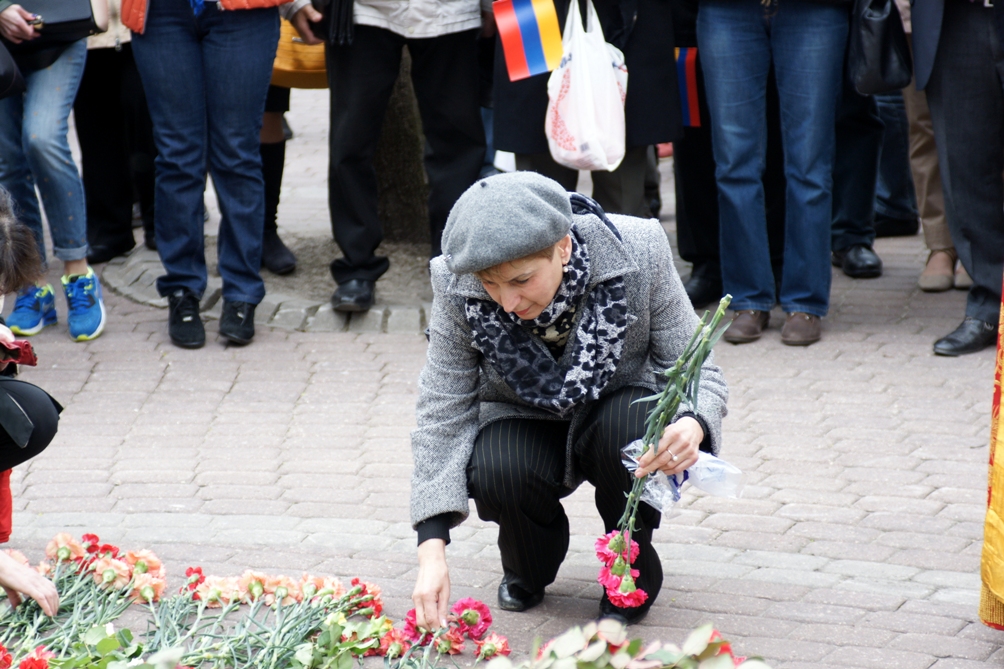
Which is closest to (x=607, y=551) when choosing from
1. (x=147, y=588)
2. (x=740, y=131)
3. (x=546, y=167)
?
(x=147, y=588)

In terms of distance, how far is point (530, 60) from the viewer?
5.02m

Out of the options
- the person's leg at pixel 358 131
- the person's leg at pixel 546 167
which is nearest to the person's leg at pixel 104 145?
the person's leg at pixel 358 131

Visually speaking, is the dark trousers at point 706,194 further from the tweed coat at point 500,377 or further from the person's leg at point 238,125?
the tweed coat at point 500,377

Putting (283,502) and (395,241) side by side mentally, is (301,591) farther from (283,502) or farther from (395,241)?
(395,241)

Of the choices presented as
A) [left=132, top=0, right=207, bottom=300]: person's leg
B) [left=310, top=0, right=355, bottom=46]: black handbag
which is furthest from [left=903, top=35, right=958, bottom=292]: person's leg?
[left=132, top=0, right=207, bottom=300]: person's leg

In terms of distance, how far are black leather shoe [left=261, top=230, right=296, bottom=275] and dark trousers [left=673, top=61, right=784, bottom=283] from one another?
1.88m

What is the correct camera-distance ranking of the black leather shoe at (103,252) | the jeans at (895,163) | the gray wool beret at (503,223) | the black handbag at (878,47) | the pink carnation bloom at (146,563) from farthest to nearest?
the jeans at (895,163), the black leather shoe at (103,252), the black handbag at (878,47), the pink carnation bloom at (146,563), the gray wool beret at (503,223)

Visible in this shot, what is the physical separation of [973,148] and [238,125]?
280 centimetres

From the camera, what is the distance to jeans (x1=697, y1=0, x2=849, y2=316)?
4.84 m

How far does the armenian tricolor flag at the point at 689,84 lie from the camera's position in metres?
5.39

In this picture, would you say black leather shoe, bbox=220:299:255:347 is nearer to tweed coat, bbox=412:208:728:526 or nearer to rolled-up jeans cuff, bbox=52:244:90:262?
rolled-up jeans cuff, bbox=52:244:90:262

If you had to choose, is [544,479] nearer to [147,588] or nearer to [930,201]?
[147,588]

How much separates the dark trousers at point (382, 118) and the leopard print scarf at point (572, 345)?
2.57 meters

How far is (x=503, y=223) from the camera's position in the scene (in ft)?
8.31
